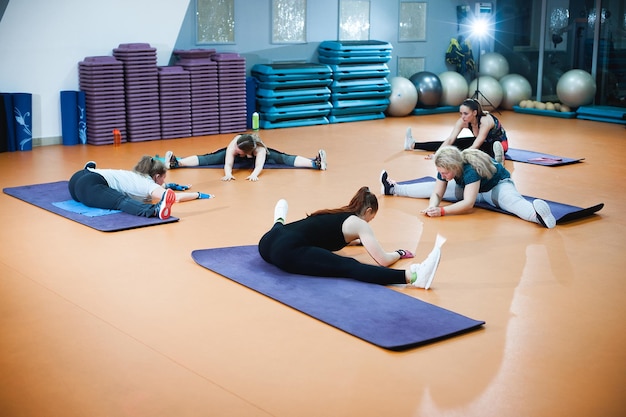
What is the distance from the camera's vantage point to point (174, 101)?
10.5 metres

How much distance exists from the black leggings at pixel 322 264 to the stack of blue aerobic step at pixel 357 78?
24.2ft

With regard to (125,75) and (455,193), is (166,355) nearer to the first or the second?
(455,193)

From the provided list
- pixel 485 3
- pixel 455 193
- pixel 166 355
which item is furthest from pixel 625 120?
pixel 166 355

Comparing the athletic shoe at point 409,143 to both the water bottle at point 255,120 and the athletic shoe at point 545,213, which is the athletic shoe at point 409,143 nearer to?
the water bottle at point 255,120

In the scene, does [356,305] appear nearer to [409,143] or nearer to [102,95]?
[409,143]

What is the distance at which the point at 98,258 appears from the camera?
217 inches

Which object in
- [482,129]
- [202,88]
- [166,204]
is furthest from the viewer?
[202,88]

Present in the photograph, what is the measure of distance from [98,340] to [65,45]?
262 inches

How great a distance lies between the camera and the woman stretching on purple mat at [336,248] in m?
4.93

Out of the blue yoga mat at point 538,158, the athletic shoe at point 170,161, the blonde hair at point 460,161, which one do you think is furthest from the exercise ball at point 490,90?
the blonde hair at point 460,161

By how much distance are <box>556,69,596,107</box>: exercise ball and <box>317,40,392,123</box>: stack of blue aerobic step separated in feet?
9.17

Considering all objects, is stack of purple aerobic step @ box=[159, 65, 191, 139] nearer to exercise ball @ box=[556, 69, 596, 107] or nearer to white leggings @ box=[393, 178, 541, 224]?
white leggings @ box=[393, 178, 541, 224]

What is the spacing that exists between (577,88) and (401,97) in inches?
109

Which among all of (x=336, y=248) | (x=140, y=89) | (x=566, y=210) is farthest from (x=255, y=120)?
(x=336, y=248)
